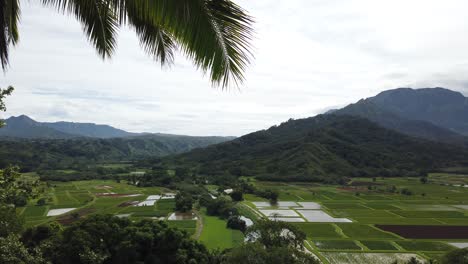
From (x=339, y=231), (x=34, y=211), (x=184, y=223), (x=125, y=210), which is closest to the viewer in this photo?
(x=339, y=231)

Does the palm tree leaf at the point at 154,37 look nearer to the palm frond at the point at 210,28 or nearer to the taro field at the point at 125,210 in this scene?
the palm frond at the point at 210,28

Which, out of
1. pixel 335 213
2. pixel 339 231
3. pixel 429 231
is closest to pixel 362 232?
pixel 339 231

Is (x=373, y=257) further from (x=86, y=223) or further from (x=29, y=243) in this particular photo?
(x=29, y=243)

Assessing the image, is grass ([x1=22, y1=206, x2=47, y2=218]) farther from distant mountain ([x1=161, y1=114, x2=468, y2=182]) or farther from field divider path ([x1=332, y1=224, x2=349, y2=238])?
distant mountain ([x1=161, y1=114, x2=468, y2=182])

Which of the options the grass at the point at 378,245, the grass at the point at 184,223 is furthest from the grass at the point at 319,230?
the grass at the point at 184,223

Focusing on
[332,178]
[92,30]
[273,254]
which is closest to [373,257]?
[273,254]

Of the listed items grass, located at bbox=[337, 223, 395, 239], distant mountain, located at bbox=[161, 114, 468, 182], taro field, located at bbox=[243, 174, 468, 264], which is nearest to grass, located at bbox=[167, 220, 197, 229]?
taro field, located at bbox=[243, 174, 468, 264]

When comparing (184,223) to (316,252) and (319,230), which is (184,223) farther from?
(316,252)
